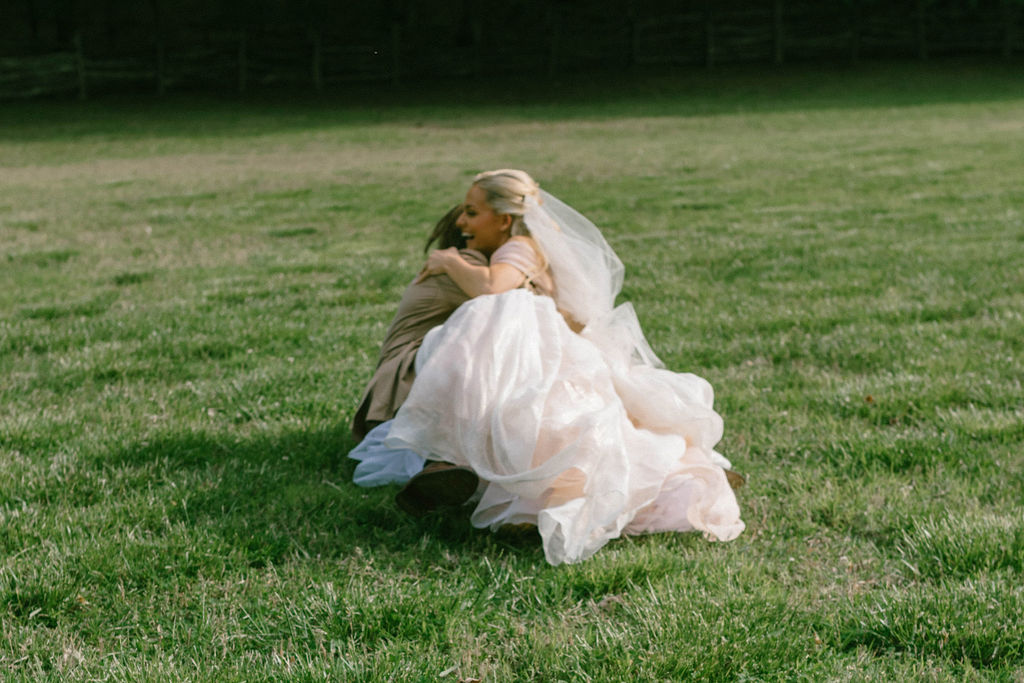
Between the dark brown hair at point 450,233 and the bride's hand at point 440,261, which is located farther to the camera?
the dark brown hair at point 450,233

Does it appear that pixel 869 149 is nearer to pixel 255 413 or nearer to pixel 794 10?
pixel 255 413

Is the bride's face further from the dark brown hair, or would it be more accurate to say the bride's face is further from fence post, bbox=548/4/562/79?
fence post, bbox=548/4/562/79

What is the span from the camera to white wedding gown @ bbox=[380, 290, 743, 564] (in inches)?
145

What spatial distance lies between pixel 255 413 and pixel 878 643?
3.46 m

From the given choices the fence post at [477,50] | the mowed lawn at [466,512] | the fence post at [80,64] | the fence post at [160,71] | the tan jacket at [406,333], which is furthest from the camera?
the fence post at [477,50]

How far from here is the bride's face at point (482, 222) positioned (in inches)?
180

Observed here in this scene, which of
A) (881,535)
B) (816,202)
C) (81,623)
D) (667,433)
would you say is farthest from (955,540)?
(816,202)

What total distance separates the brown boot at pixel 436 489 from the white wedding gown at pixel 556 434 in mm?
72

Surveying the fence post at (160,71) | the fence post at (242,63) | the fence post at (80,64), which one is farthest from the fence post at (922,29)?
the fence post at (80,64)

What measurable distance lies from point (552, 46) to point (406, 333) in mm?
36245

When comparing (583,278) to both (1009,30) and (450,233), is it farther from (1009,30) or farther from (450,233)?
(1009,30)

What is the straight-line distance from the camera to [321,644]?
9.95 feet

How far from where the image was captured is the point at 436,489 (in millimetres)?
3842

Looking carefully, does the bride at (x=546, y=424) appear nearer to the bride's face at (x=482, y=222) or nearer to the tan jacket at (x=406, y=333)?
the bride's face at (x=482, y=222)
